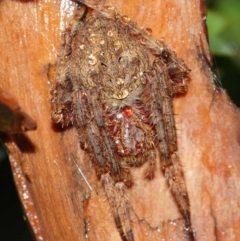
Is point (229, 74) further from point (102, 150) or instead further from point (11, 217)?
point (11, 217)

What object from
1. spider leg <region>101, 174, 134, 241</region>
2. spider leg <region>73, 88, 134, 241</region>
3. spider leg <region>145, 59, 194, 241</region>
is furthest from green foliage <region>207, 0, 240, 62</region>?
spider leg <region>101, 174, 134, 241</region>

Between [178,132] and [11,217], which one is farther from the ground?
[178,132]

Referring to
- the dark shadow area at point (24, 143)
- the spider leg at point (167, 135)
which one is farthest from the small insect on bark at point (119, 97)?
the dark shadow area at point (24, 143)

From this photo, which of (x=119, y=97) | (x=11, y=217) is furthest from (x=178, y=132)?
(x=11, y=217)

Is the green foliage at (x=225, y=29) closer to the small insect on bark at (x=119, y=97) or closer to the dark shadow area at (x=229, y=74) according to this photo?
the dark shadow area at (x=229, y=74)

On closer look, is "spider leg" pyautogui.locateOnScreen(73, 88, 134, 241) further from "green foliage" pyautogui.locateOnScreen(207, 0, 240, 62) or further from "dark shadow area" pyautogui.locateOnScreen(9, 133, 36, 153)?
"green foliage" pyautogui.locateOnScreen(207, 0, 240, 62)

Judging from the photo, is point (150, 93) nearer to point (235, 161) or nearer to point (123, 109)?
point (123, 109)
